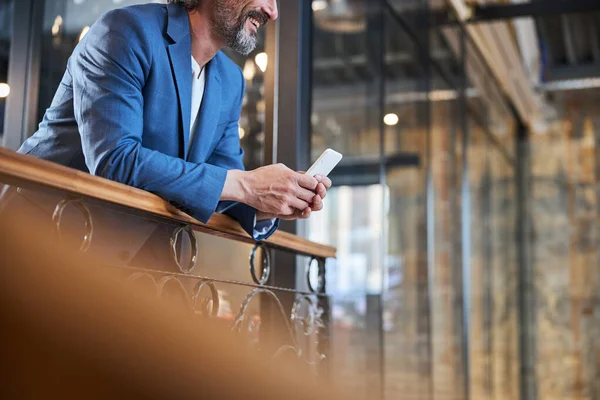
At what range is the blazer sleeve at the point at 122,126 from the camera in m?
1.54

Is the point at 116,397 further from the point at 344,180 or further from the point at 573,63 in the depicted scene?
the point at 573,63

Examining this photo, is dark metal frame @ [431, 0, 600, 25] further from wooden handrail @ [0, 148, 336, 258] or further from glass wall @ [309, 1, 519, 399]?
wooden handrail @ [0, 148, 336, 258]

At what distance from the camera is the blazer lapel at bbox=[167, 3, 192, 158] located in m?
1.79

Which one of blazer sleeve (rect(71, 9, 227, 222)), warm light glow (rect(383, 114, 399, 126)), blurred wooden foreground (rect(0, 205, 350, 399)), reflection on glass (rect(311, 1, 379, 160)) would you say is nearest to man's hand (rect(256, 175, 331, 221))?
blazer sleeve (rect(71, 9, 227, 222))

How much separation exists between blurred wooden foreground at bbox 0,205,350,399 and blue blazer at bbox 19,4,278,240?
50 cm

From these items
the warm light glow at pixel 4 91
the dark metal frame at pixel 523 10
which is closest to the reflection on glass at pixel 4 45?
the warm light glow at pixel 4 91

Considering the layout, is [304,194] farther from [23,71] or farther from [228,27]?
[23,71]

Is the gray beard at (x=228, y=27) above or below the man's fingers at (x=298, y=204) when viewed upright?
above

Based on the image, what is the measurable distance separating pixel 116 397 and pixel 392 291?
4026 mm

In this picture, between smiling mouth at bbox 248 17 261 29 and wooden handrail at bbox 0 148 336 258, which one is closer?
wooden handrail at bbox 0 148 336 258

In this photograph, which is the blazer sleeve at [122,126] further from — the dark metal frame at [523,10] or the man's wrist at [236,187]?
the dark metal frame at [523,10]

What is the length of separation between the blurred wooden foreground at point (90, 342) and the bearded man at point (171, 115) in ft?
1.65

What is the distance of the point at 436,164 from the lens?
19.3 feet

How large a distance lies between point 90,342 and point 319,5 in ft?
10.6
